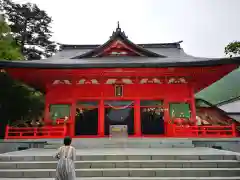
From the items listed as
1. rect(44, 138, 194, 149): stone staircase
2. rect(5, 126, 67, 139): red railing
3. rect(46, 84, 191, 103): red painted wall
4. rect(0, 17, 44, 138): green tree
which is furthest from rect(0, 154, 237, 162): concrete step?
rect(0, 17, 44, 138): green tree

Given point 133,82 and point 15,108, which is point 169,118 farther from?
point 15,108

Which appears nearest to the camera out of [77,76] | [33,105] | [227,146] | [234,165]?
[234,165]

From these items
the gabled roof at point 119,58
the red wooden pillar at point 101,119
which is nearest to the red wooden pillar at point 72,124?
the red wooden pillar at point 101,119

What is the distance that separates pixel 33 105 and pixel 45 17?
23337 mm

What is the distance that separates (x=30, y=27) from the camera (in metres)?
34.8

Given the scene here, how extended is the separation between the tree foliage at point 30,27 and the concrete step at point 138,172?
89.8 ft

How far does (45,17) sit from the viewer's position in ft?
119

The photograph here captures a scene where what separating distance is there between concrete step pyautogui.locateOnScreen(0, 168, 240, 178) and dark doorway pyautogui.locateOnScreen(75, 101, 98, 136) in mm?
7235

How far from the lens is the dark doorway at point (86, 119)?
46.1 ft

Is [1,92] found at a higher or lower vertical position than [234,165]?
higher

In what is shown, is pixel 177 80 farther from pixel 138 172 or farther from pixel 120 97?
pixel 138 172

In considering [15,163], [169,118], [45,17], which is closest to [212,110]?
[169,118]

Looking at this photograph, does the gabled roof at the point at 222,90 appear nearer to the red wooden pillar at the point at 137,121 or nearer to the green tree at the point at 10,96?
the red wooden pillar at the point at 137,121

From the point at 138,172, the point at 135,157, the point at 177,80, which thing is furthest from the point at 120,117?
the point at 138,172
